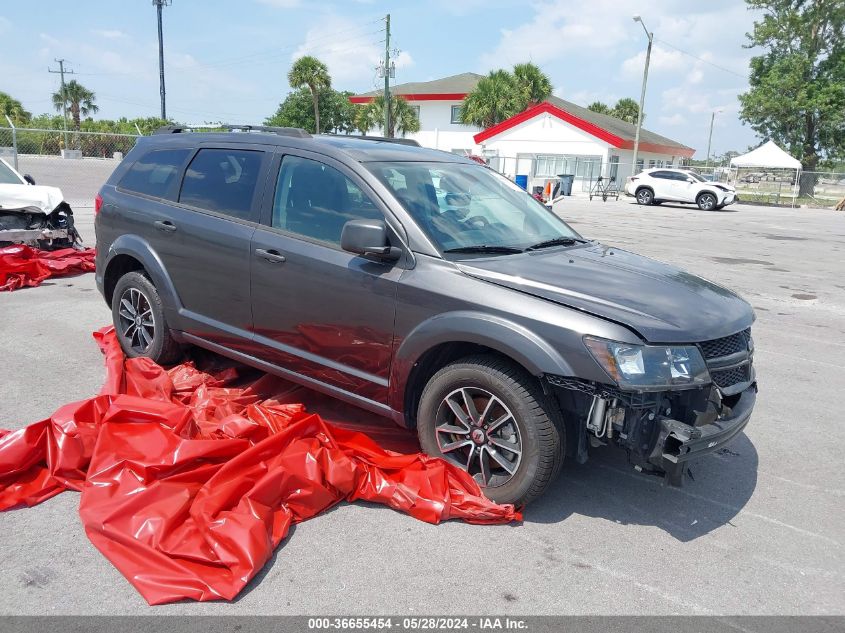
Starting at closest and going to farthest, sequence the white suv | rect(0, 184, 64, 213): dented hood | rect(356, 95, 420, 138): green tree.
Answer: rect(0, 184, 64, 213): dented hood, the white suv, rect(356, 95, 420, 138): green tree

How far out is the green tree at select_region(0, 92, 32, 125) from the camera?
62.8 meters

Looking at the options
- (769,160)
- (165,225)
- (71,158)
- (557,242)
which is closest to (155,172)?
(165,225)

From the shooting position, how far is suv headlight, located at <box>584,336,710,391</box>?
10.1 ft

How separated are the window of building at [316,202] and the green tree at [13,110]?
69840mm

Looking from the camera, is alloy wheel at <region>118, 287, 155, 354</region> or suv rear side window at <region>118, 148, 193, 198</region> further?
alloy wheel at <region>118, 287, 155, 354</region>

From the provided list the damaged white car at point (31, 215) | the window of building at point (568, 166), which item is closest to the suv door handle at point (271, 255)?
the damaged white car at point (31, 215)

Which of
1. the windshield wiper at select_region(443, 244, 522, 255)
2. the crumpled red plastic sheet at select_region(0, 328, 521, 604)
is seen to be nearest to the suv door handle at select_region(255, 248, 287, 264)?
the crumpled red plastic sheet at select_region(0, 328, 521, 604)

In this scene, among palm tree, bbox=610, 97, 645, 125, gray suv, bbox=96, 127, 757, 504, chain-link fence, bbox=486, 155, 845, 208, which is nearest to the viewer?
gray suv, bbox=96, 127, 757, 504

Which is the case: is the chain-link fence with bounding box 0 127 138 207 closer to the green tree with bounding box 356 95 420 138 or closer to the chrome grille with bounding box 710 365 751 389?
the chrome grille with bounding box 710 365 751 389

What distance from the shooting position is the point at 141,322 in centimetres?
A: 532

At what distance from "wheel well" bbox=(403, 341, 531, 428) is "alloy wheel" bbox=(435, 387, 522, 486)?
205mm

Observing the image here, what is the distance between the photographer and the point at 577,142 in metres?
42.3

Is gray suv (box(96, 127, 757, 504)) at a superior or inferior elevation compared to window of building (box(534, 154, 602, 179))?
inferior

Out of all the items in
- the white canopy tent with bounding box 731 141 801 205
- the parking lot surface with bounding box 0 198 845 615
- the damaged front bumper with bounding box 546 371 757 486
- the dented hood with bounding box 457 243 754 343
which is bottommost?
the parking lot surface with bounding box 0 198 845 615
